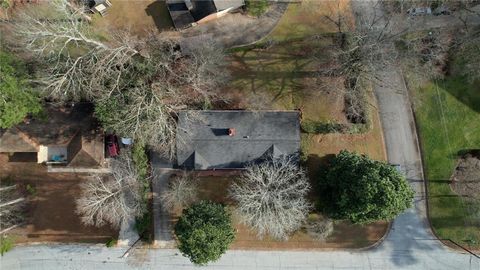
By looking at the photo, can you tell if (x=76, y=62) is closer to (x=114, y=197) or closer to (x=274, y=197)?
(x=114, y=197)

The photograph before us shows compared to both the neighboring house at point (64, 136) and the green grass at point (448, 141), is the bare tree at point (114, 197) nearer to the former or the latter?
the neighboring house at point (64, 136)

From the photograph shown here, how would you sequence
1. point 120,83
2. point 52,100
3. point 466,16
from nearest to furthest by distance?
point 120,83 < point 52,100 < point 466,16

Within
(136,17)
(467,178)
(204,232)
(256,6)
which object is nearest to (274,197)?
(204,232)

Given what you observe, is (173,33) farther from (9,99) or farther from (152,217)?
(152,217)

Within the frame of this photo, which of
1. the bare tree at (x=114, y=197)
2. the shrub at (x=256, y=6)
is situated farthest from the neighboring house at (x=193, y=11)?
the bare tree at (x=114, y=197)

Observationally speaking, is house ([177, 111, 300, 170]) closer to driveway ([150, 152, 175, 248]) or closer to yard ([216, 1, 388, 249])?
yard ([216, 1, 388, 249])

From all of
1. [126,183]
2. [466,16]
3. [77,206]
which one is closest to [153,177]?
[126,183]
